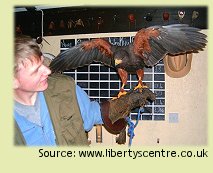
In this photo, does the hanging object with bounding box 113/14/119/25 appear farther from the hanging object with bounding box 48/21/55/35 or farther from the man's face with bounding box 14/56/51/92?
the man's face with bounding box 14/56/51/92

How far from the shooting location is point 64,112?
3.08 ft

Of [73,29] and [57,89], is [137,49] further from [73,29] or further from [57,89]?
[73,29]

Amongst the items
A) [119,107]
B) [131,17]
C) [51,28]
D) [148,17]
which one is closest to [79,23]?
[51,28]

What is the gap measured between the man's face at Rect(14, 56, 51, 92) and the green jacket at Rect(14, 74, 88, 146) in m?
0.07

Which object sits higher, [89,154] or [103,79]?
[103,79]

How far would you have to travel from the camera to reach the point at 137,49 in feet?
3.76

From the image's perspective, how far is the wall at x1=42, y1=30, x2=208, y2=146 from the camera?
5.36 ft

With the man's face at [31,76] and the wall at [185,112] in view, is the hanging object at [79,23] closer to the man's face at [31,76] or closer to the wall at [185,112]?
the wall at [185,112]

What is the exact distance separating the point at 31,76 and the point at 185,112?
3.88ft

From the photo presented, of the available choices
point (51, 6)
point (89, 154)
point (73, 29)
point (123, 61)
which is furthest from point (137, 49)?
point (51, 6)

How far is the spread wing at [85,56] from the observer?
4.10 feet

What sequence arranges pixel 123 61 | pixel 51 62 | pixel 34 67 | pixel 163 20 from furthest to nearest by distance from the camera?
pixel 163 20
pixel 51 62
pixel 123 61
pixel 34 67

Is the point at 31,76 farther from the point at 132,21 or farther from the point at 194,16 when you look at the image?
the point at 194,16

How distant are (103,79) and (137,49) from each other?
633 mm
